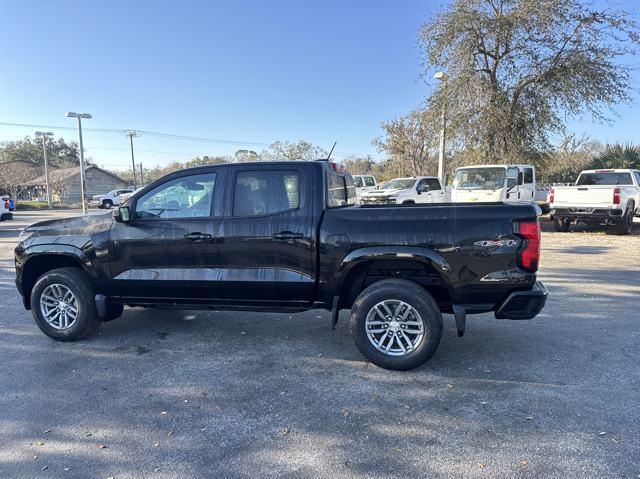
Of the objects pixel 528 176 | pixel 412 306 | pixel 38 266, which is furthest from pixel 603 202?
pixel 38 266

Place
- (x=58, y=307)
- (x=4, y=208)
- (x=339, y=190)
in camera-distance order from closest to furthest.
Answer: (x=339, y=190), (x=58, y=307), (x=4, y=208)

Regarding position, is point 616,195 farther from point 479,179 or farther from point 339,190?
point 339,190

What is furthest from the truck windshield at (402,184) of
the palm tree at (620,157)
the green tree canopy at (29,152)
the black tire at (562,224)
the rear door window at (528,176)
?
the green tree canopy at (29,152)

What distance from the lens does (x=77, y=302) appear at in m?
4.71

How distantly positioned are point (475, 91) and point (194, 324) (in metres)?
16.2

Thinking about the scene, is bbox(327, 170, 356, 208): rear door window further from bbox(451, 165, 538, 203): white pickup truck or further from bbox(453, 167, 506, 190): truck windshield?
bbox(453, 167, 506, 190): truck windshield

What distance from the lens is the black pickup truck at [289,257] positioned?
385cm

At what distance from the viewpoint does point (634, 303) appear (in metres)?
6.17

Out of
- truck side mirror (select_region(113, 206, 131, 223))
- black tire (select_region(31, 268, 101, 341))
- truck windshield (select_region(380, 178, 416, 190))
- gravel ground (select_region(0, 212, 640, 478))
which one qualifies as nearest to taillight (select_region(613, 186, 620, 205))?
truck windshield (select_region(380, 178, 416, 190))

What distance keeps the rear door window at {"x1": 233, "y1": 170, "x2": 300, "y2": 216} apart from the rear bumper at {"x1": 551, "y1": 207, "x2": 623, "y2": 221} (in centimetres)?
1209

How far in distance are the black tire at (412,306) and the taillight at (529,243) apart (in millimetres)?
848

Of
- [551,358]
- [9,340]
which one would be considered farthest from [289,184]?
[9,340]

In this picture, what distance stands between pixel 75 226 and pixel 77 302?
0.82 m

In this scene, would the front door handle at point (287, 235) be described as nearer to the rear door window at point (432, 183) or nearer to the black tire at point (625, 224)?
the black tire at point (625, 224)
